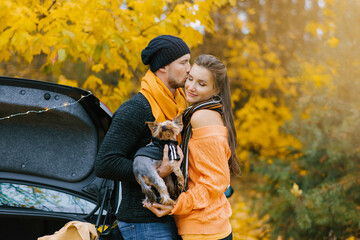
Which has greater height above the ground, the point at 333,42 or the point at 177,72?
the point at 177,72

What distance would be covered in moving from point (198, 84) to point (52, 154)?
1.32 meters

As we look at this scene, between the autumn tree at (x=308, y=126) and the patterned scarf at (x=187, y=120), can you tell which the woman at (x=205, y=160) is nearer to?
the patterned scarf at (x=187, y=120)

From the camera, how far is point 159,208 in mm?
2020

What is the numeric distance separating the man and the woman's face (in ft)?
0.25

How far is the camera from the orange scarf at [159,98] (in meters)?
2.13

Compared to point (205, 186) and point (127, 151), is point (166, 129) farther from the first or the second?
point (205, 186)

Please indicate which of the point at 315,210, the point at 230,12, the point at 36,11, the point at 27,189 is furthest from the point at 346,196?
the point at 230,12

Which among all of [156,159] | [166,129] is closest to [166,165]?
[156,159]

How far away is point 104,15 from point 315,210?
3.56 metres

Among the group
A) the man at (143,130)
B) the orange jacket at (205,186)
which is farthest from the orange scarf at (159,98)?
the orange jacket at (205,186)

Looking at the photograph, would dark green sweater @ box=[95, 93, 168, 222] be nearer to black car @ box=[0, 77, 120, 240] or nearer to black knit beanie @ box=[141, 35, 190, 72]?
black knit beanie @ box=[141, 35, 190, 72]

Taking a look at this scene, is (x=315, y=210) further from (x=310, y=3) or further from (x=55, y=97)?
(x=310, y=3)

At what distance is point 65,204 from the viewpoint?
2.76 meters

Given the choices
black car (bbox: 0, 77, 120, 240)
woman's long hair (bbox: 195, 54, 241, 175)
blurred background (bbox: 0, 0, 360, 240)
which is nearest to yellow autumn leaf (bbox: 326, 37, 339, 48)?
blurred background (bbox: 0, 0, 360, 240)
